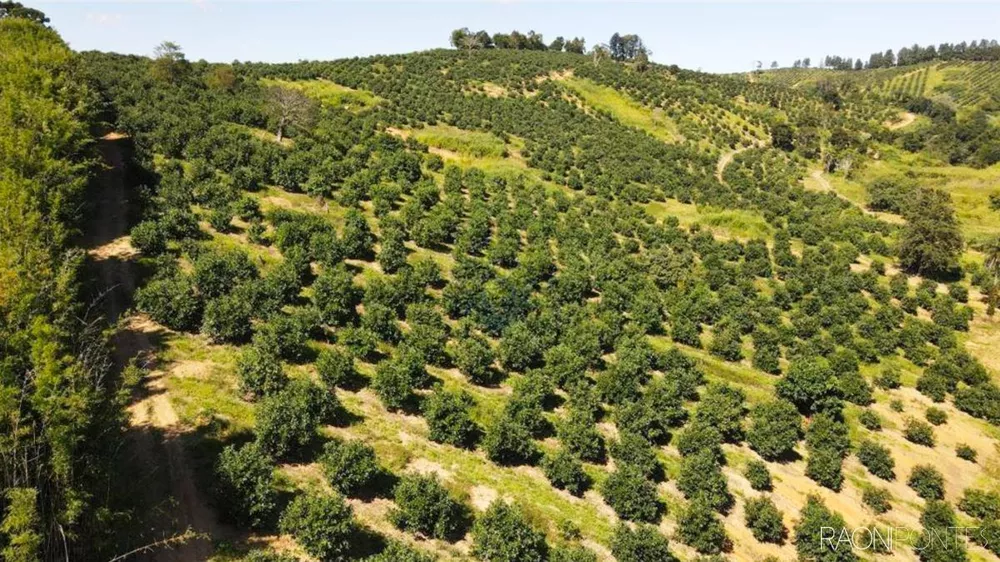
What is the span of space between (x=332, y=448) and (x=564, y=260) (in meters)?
49.5

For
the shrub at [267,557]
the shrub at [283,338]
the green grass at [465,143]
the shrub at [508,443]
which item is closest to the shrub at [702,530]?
the shrub at [508,443]

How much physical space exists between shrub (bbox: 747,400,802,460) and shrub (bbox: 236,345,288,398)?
1581 inches

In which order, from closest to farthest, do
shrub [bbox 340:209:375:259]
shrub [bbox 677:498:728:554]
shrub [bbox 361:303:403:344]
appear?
shrub [bbox 677:498:728:554]
shrub [bbox 361:303:403:344]
shrub [bbox 340:209:375:259]

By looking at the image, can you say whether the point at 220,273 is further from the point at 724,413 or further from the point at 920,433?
the point at 920,433

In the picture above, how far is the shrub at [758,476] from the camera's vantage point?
44.5 metres

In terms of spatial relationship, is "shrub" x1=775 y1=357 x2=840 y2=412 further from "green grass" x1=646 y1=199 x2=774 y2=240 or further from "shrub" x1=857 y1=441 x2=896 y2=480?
"green grass" x1=646 y1=199 x2=774 y2=240

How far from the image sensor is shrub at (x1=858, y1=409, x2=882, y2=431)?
54.9 metres

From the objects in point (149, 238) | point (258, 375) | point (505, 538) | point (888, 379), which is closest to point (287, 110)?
point (149, 238)

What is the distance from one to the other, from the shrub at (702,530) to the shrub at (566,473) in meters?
7.21

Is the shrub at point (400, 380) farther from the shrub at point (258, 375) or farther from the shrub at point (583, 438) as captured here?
the shrub at point (583, 438)

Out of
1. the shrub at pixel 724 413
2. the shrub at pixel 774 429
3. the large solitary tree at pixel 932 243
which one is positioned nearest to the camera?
the shrub at pixel 774 429

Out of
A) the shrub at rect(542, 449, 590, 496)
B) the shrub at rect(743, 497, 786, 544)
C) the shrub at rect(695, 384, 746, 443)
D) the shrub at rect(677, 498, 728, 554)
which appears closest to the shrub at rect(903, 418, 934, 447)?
the shrub at rect(695, 384, 746, 443)

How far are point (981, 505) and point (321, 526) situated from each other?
51077mm

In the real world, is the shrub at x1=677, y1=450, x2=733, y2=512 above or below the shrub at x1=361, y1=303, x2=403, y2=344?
below
